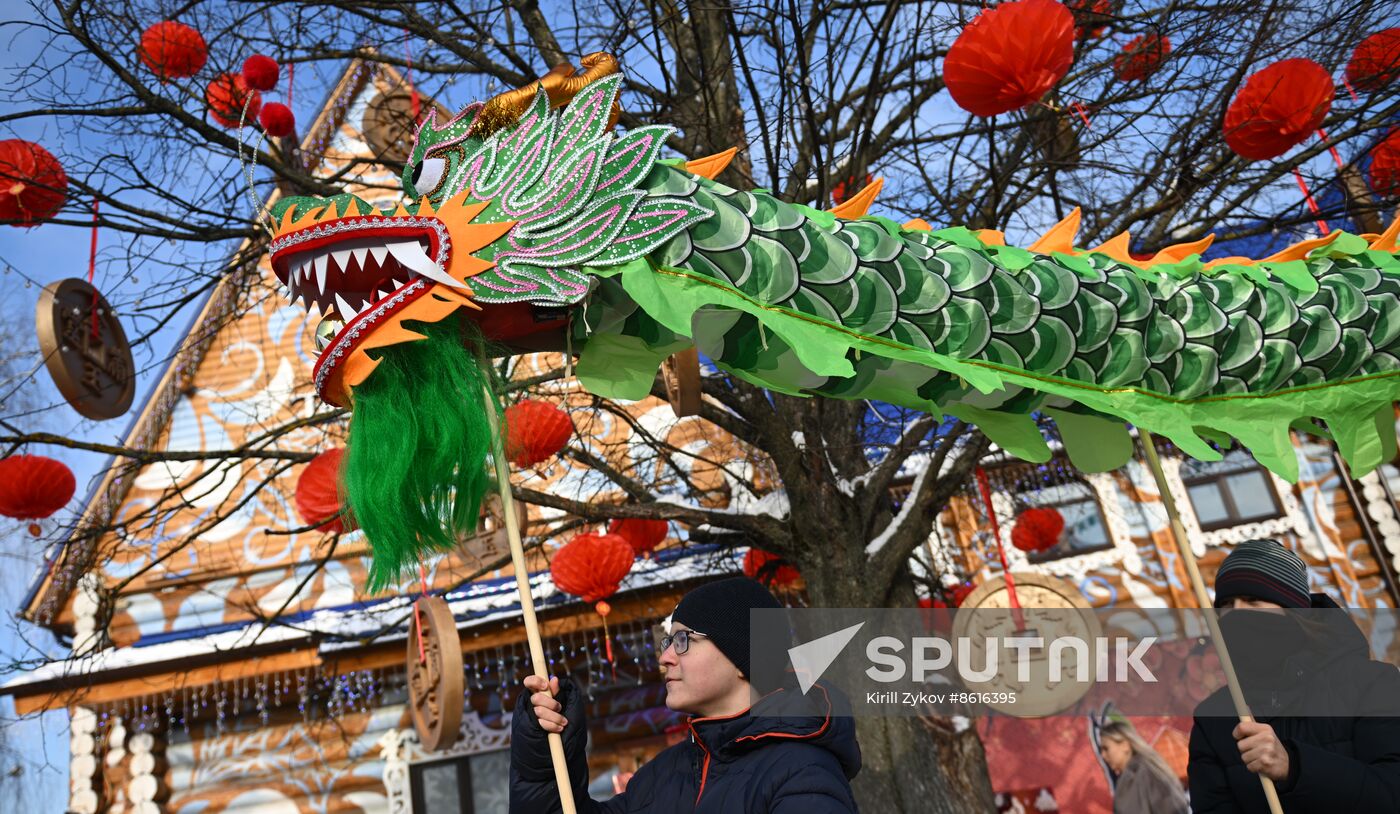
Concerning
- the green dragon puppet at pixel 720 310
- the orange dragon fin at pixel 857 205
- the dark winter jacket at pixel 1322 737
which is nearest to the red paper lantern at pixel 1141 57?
the green dragon puppet at pixel 720 310

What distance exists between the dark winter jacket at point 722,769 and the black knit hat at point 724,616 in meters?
0.15

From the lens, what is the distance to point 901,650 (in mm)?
5641

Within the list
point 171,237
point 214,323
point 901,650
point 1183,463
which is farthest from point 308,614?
point 1183,463

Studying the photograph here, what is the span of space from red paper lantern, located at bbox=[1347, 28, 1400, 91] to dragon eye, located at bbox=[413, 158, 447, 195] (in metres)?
4.51

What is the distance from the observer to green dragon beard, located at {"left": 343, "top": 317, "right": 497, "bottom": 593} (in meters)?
2.40

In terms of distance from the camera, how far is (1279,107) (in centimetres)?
440

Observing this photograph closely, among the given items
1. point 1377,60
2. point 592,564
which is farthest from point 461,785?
point 1377,60

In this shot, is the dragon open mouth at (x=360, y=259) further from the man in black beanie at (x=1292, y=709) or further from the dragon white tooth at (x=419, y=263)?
the man in black beanie at (x=1292, y=709)

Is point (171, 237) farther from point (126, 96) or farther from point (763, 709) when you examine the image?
point (763, 709)

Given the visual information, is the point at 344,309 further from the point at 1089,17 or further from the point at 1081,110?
the point at 1089,17

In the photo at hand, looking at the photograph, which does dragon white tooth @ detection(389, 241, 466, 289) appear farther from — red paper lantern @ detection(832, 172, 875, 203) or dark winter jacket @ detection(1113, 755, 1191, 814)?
dark winter jacket @ detection(1113, 755, 1191, 814)

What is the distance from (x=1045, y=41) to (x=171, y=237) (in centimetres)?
425

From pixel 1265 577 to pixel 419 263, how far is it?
7.57 feet

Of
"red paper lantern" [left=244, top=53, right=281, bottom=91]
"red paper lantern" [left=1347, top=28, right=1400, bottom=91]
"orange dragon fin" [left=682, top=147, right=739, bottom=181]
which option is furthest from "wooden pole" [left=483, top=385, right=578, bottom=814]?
"red paper lantern" [left=1347, top=28, right=1400, bottom=91]
